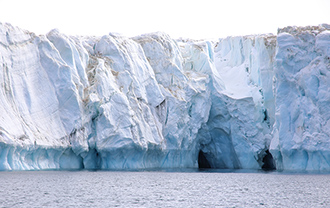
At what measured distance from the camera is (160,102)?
127ft

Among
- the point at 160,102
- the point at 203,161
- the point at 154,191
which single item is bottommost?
the point at 154,191

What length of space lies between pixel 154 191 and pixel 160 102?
17.5 m

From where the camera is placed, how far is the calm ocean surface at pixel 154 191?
17812 mm

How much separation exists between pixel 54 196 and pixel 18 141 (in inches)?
372

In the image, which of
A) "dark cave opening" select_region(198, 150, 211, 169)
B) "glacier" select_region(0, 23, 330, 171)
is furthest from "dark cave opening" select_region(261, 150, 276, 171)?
"dark cave opening" select_region(198, 150, 211, 169)

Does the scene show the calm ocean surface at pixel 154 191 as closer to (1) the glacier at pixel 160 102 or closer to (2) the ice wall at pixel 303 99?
(1) the glacier at pixel 160 102

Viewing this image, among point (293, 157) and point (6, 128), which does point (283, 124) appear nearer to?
point (293, 157)

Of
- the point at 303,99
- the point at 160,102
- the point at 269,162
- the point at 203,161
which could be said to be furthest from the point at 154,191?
the point at 203,161

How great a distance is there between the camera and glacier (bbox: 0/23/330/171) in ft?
100

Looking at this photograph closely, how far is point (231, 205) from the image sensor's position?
17.8 m

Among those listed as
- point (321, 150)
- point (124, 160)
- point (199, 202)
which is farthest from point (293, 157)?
point (199, 202)

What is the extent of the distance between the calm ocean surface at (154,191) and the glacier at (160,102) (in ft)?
16.0

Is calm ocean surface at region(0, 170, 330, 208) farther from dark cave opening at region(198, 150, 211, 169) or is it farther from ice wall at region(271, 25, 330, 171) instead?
dark cave opening at region(198, 150, 211, 169)

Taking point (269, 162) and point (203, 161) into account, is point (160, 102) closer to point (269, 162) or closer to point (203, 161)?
point (203, 161)
